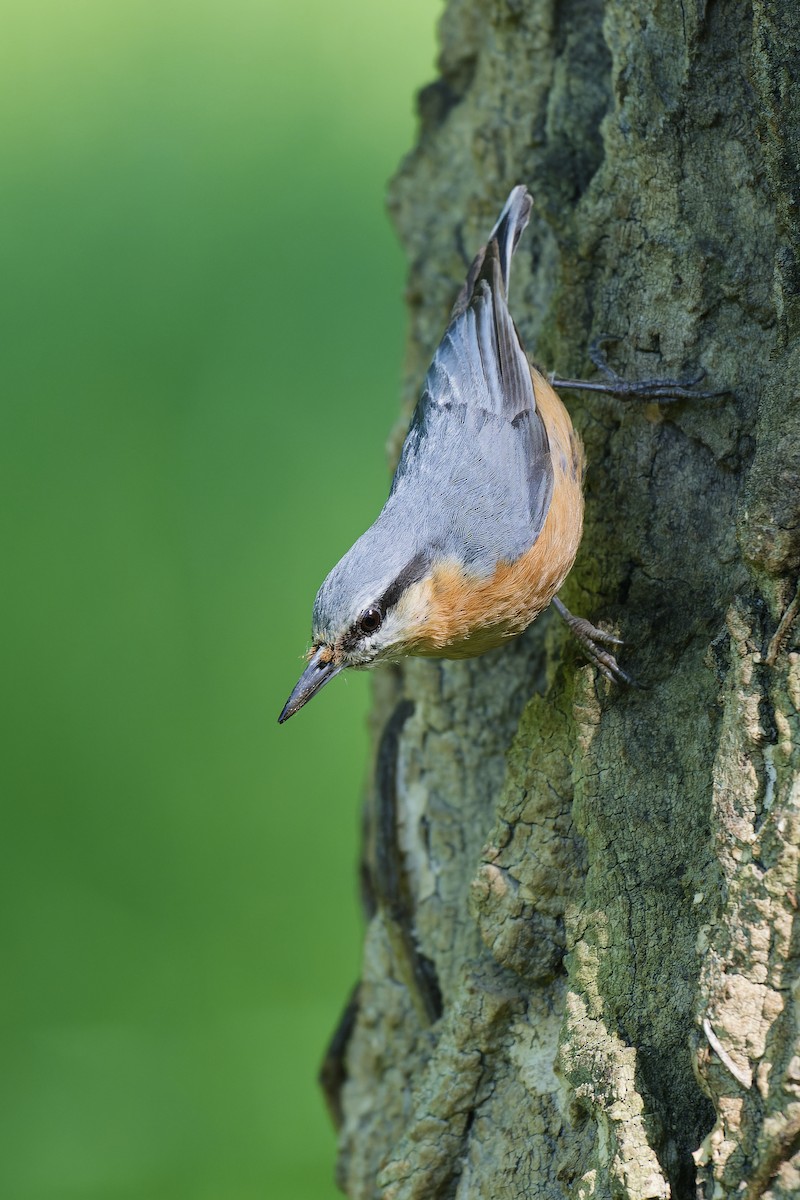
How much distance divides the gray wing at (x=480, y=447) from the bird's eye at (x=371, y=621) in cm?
24

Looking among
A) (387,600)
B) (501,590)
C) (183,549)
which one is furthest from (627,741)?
(183,549)

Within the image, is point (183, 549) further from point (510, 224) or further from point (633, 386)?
point (633, 386)

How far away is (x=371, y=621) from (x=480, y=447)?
0.58 meters

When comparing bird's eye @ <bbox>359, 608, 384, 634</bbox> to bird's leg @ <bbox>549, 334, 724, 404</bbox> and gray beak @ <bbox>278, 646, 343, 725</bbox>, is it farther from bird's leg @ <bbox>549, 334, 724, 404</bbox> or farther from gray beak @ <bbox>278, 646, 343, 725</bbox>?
bird's leg @ <bbox>549, 334, 724, 404</bbox>

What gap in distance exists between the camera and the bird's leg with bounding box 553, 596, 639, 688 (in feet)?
8.27

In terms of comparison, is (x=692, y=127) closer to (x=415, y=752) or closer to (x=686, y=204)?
(x=686, y=204)

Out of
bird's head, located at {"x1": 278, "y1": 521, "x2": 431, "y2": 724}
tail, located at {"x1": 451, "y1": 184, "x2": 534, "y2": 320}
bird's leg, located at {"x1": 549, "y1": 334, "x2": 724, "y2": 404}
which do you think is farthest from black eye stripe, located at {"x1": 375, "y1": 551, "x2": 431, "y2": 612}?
tail, located at {"x1": 451, "y1": 184, "x2": 534, "y2": 320}

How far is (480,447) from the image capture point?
2.98 m

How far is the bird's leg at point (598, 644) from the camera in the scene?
2.52 metres

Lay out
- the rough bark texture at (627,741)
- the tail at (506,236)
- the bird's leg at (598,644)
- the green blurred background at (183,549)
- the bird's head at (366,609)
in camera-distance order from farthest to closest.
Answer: the green blurred background at (183,549) < the tail at (506,236) < the bird's head at (366,609) < the bird's leg at (598,644) < the rough bark texture at (627,741)

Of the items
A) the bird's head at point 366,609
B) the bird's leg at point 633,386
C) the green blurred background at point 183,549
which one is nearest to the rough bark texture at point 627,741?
the bird's leg at point 633,386

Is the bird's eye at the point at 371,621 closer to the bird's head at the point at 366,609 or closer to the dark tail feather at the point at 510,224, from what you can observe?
the bird's head at the point at 366,609

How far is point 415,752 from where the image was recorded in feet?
10.8

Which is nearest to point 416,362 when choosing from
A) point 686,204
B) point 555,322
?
point 555,322
